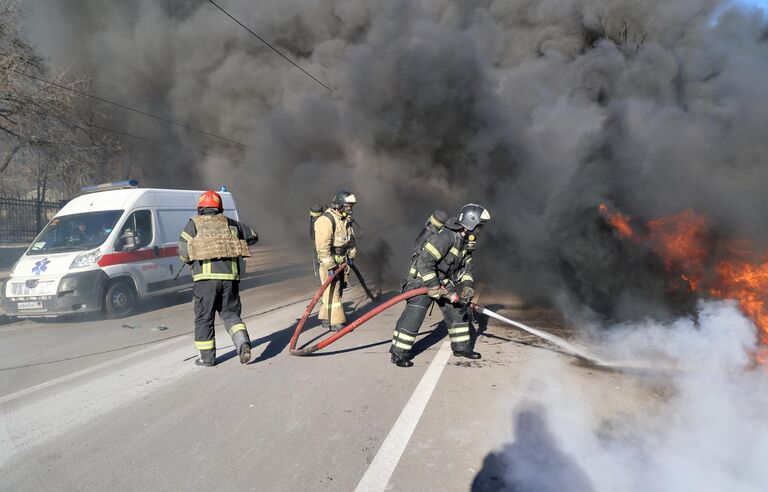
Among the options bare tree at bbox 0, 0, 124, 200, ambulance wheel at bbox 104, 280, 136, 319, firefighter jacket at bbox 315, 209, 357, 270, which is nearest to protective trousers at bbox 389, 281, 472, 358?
firefighter jacket at bbox 315, 209, 357, 270

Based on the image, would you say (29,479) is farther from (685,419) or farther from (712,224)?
(712,224)

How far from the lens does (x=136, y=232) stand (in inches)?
276

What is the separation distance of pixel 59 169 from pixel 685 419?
51.8 feet

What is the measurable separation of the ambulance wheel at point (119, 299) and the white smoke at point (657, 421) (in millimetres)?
5578

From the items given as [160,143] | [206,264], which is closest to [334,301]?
[206,264]

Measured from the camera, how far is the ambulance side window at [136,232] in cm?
679

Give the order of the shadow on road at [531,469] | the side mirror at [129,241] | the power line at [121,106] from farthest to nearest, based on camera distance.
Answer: the power line at [121,106] < the side mirror at [129,241] < the shadow on road at [531,469]

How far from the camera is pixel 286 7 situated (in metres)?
18.4

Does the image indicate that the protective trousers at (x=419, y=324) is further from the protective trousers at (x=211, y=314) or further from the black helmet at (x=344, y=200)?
the black helmet at (x=344, y=200)

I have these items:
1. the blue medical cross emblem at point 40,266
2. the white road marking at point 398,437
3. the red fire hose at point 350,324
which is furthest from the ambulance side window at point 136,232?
the white road marking at point 398,437

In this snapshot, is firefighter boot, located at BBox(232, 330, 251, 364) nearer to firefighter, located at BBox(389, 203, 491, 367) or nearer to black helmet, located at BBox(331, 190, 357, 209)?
firefighter, located at BBox(389, 203, 491, 367)

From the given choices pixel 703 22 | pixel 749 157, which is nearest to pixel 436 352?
pixel 749 157

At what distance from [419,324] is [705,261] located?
10.7ft

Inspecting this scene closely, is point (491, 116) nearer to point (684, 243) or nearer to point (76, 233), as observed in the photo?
point (684, 243)
